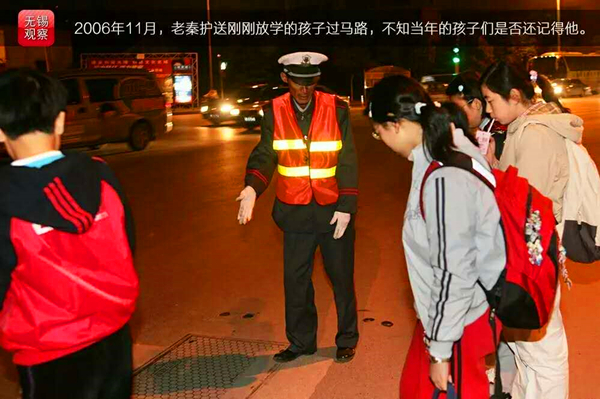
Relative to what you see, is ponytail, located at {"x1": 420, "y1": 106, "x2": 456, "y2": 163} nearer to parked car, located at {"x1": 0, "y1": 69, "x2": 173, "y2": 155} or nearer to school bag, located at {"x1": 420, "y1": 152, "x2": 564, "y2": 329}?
school bag, located at {"x1": 420, "y1": 152, "x2": 564, "y2": 329}

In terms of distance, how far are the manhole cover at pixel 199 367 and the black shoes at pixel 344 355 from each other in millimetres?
436

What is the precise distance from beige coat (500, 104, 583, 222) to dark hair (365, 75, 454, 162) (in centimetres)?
83

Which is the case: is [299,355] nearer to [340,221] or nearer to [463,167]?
[340,221]

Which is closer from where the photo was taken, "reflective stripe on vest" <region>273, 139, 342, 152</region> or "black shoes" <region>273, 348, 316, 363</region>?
"reflective stripe on vest" <region>273, 139, 342, 152</region>

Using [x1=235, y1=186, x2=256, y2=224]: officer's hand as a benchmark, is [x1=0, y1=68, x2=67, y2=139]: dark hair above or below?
above

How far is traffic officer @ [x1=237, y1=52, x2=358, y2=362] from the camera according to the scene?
432cm

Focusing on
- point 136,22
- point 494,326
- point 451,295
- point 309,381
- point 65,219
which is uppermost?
point 136,22

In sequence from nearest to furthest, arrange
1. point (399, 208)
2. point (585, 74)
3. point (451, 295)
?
point (451, 295), point (399, 208), point (585, 74)

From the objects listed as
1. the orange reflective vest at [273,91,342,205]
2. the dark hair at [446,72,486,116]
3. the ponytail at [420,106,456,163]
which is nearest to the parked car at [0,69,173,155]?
the orange reflective vest at [273,91,342,205]

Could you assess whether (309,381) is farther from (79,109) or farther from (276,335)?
(79,109)

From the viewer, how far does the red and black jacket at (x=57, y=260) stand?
7.07 ft

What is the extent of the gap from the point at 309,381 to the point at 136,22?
39089 millimetres

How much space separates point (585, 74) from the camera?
130 feet

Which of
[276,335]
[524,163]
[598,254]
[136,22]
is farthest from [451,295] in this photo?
[136,22]
